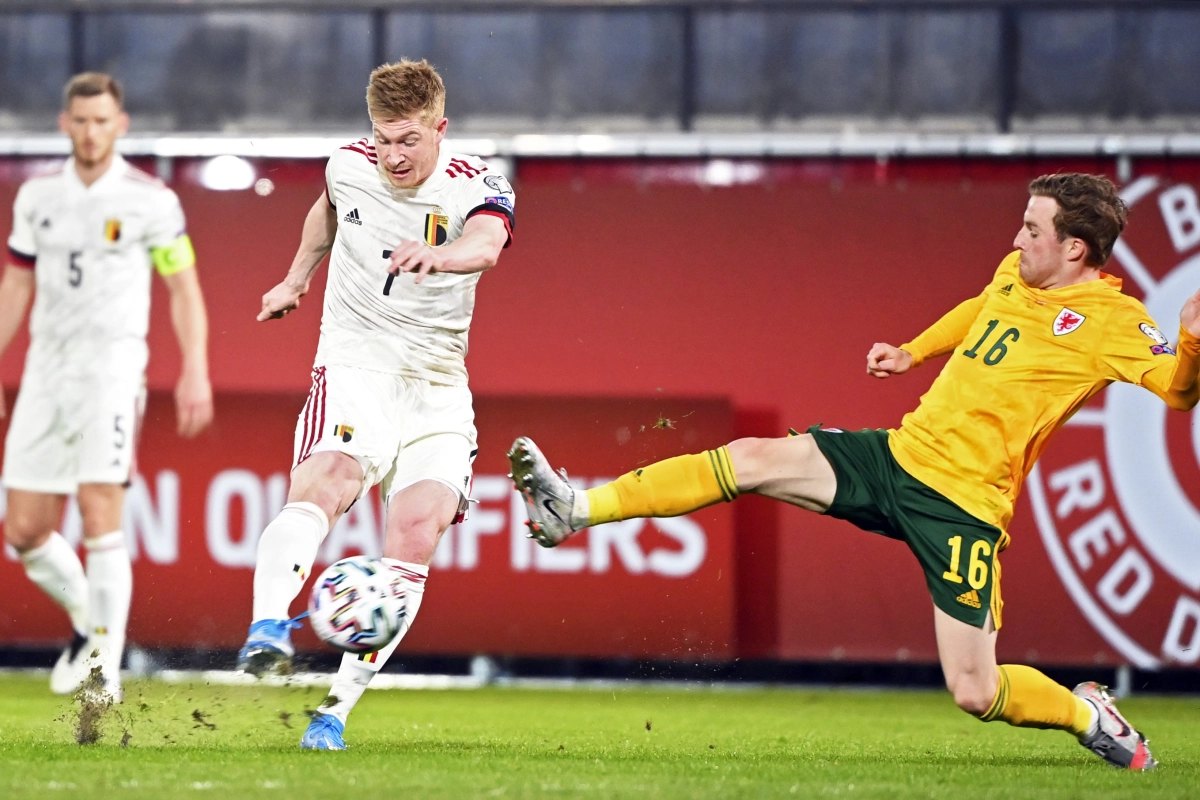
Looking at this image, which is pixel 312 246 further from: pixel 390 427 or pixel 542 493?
pixel 542 493

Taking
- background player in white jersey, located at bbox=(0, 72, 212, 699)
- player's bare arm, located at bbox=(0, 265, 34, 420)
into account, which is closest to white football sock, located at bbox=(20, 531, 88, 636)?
background player in white jersey, located at bbox=(0, 72, 212, 699)

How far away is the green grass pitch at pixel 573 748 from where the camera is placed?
5148 mm

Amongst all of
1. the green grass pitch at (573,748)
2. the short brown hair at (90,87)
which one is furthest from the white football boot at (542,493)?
the short brown hair at (90,87)

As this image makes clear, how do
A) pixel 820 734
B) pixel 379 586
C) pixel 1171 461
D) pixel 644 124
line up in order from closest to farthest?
pixel 379 586, pixel 820 734, pixel 1171 461, pixel 644 124

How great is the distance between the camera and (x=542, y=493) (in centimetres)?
568

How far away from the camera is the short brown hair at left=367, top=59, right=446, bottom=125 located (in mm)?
5793

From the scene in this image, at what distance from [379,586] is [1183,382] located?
2703 mm

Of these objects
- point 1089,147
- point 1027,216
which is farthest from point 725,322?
point 1027,216

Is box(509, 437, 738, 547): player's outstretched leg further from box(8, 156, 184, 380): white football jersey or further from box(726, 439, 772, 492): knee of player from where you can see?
box(8, 156, 184, 380): white football jersey

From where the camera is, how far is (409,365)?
20.1ft

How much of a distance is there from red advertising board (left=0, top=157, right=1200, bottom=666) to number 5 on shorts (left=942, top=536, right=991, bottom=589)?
140 inches

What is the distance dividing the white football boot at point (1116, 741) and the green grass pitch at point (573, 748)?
0.07m

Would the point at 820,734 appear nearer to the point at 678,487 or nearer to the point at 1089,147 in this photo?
the point at 678,487

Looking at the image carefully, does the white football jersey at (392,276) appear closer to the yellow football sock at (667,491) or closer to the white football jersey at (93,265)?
the yellow football sock at (667,491)
